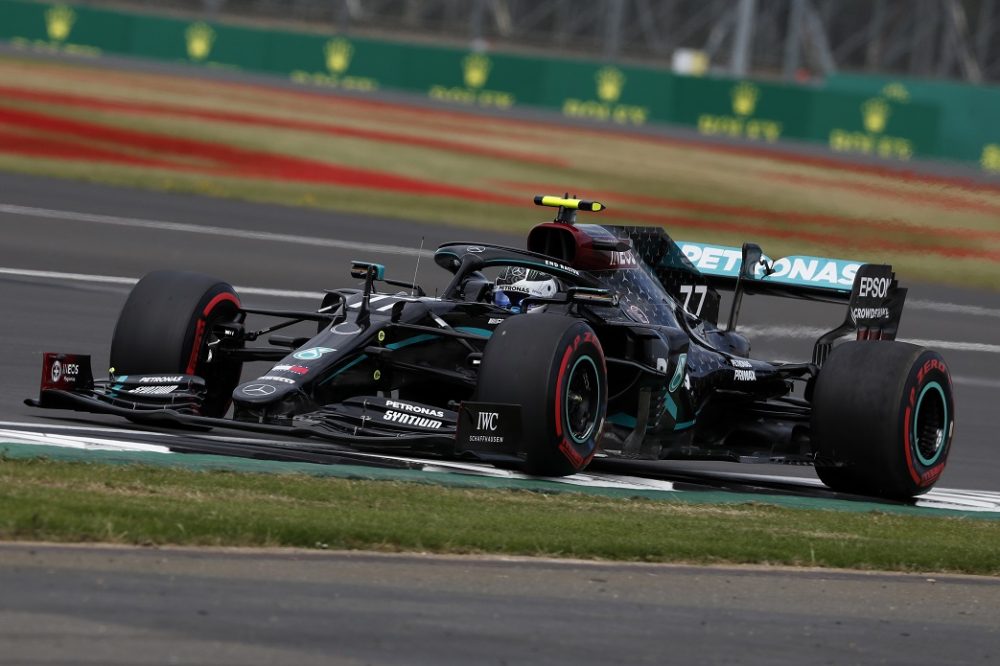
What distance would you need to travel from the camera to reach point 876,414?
34.6ft

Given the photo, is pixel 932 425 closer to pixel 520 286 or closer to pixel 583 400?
pixel 583 400

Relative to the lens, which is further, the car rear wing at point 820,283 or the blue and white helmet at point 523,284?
the car rear wing at point 820,283

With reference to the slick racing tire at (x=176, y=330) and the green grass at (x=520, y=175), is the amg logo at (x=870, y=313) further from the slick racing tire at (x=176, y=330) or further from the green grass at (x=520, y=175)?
the green grass at (x=520, y=175)

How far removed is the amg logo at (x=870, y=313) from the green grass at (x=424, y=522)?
2.17 m

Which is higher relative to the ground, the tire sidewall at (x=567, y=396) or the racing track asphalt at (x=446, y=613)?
the tire sidewall at (x=567, y=396)

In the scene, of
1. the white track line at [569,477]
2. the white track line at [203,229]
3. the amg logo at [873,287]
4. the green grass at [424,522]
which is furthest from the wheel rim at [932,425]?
the white track line at [203,229]

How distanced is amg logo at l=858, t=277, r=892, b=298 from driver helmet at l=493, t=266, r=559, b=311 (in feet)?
6.99

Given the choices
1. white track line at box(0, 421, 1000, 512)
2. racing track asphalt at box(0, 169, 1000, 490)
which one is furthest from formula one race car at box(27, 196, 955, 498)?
racing track asphalt at box(0, 169, 1000, 490)

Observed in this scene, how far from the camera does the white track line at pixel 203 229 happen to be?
68.3 ft

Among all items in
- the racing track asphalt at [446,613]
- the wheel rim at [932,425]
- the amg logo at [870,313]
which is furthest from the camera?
the amg logo at [870,313]

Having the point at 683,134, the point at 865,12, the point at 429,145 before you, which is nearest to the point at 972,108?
the point at 683,134

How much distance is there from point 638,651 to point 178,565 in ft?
5.58

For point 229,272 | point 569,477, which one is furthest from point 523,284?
point 229,272

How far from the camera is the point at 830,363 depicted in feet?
35.2
